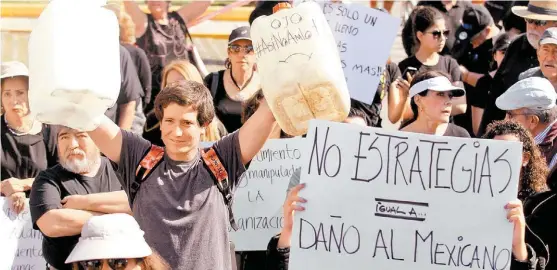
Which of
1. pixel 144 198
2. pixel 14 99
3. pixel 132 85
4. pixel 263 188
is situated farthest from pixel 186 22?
pixel 144 198

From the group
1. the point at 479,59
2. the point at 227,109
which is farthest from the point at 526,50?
the point at 227,109

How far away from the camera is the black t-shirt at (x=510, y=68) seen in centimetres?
879

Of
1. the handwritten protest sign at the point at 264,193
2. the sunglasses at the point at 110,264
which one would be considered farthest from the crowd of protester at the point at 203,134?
the handwritten protest sign at the point at 264,193

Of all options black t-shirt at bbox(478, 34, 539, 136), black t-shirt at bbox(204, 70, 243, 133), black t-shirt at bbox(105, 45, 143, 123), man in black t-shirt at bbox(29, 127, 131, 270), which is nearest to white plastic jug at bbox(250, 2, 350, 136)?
man in black t-shirt at bbox(29, 127, 131, 270)

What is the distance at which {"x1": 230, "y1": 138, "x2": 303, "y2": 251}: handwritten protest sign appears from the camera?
297 inches

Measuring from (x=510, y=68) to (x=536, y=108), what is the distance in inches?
76.1

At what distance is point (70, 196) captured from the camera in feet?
21.8

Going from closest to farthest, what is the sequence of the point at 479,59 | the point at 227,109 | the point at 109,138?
the point at 109,138 < the point at 227,109 < the point at 479,59

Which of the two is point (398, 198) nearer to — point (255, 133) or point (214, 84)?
point (255, 133)

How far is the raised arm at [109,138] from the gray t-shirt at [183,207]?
0.03 meters

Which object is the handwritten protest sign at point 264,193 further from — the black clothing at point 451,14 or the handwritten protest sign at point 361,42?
the black clothing at point 451,14

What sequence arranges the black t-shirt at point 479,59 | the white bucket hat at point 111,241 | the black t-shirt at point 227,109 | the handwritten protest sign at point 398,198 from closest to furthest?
1. the white bucket hat at point 111,241
2. the handwritten protest sign at point 398,198
3. the black t-shirt at point 227,109
4. the black t-shirt at point 479,59

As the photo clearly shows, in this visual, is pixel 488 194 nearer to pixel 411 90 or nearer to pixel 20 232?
pixel 411 90

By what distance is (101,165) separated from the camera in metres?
6.94
